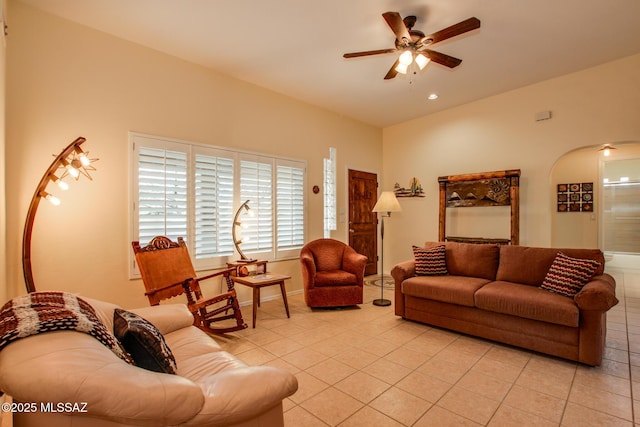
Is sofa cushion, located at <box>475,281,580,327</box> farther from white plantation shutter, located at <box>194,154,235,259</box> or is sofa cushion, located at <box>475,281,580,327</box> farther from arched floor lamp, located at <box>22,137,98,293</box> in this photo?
arched floor lamp, located at <box>22,137,98,293</box>

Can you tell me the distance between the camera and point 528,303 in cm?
270

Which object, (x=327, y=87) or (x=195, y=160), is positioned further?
(x=327, y=87)

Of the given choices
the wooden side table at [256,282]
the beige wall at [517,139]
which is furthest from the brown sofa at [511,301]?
the beige wall at [517,139]

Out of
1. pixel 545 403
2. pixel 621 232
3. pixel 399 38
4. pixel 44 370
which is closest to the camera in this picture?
pixel 44 370

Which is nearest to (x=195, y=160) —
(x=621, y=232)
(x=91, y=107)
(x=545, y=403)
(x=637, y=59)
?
(x=91, y=107)

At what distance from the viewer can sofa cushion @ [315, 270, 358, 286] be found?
401cm

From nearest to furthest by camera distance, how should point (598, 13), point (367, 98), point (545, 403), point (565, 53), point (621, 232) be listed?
point (545, 403) → point (598, 13) → point (565, 53) → point (367, 98) → point (621, 232)

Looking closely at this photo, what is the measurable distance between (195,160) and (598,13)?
14.4ft

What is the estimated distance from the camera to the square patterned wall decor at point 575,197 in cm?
645

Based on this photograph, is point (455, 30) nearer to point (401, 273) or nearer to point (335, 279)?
point (401, 273)

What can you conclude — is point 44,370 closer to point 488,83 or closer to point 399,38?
point 399,38

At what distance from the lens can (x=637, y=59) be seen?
12.3ft

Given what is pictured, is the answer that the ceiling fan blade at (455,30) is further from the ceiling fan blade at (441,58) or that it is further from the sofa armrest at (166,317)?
the sofa armrest at (166,317)

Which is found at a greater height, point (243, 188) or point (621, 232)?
point (243, 188)
